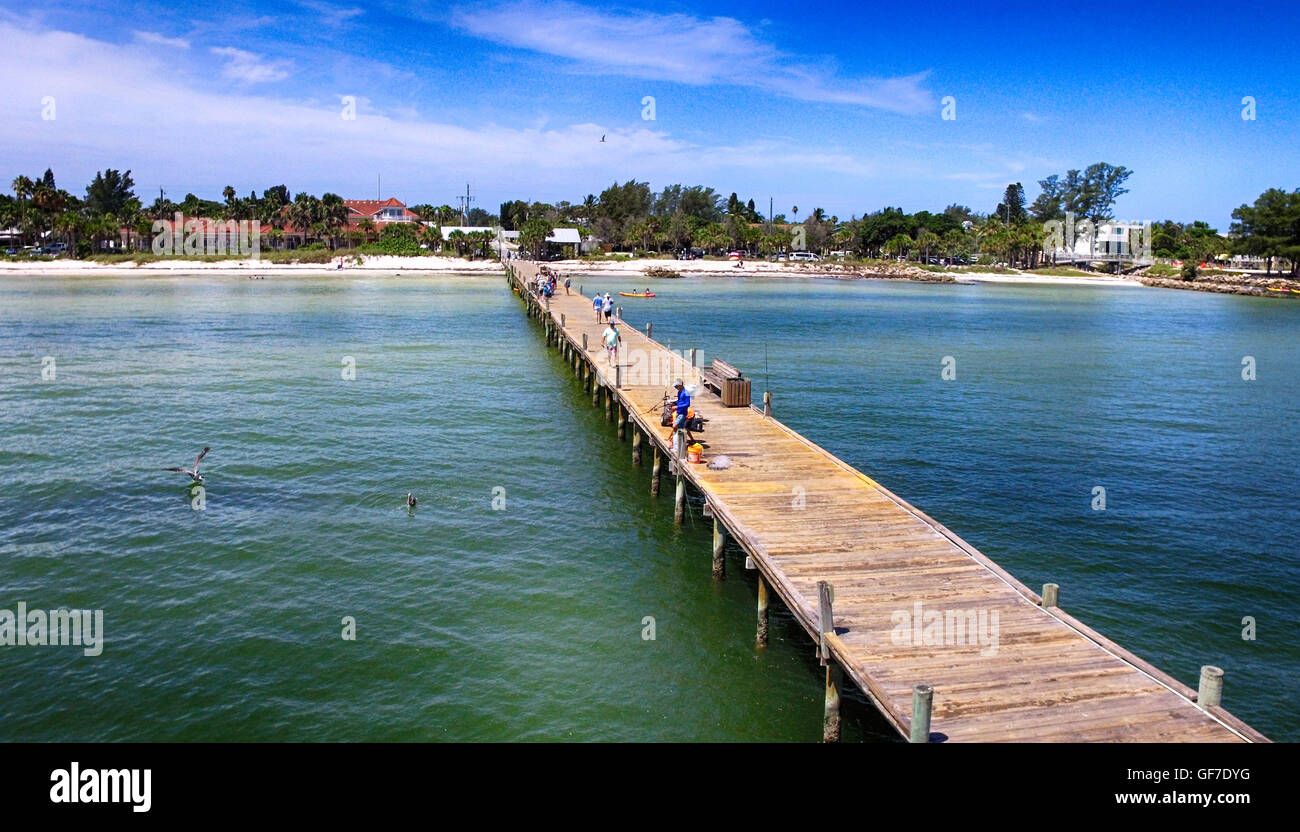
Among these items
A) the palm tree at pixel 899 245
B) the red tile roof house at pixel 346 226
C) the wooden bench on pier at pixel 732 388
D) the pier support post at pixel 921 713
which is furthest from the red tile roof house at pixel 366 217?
the pier support post at pixel 921 713

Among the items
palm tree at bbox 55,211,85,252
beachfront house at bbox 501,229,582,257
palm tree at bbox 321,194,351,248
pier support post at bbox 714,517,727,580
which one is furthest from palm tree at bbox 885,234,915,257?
pier support post at bbox 714,517,727,580

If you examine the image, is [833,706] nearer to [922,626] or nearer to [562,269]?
[922,626]

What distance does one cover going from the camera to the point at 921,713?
372 inches

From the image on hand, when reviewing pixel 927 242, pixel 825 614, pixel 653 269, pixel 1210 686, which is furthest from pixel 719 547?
pixel 927 242

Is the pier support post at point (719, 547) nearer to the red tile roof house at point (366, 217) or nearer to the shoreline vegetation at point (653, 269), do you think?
the shoreline vegetation at point (653, 269)

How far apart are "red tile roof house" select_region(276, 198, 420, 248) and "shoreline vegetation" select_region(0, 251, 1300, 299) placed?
492cm

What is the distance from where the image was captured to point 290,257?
120312mm

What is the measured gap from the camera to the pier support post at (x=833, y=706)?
12.1 m
